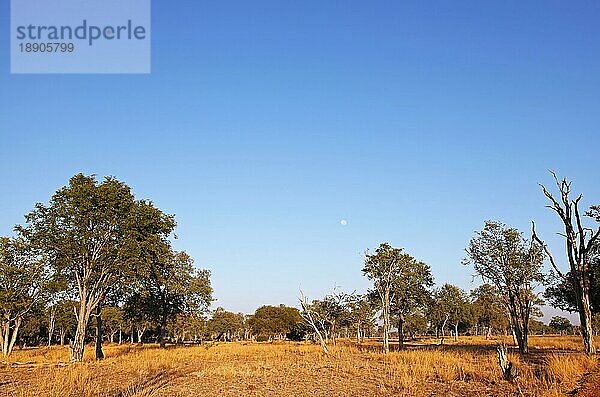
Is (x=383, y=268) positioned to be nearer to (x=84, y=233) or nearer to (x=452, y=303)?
(x=84, y=233)

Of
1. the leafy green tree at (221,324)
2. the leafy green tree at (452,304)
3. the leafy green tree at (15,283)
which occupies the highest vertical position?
the leafy green tree at (15,283)

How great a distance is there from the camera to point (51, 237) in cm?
3150

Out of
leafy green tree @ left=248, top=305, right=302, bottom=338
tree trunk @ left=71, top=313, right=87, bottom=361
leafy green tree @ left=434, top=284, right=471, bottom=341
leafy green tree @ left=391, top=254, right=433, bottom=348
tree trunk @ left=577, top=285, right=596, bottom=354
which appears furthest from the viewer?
leafy green tree @ left=248, top=305, right=302, bottom=338

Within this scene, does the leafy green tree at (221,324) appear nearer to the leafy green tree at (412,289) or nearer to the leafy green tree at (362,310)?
the leafy green tree at (362,310)

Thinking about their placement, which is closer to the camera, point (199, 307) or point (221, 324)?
point (199, 307)

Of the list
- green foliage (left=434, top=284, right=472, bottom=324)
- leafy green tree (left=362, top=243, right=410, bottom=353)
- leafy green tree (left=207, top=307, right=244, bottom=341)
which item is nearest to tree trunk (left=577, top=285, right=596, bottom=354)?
leafy green tree (left=362, top=243, right=410, bottom=353)

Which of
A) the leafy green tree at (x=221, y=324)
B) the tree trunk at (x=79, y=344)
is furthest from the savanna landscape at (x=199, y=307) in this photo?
the leafy green tree at (x=221, y=324)

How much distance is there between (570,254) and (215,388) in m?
21.8

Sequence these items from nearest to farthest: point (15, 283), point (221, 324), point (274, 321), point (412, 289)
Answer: point (15, 283) < point (412, 289) < point (274, 321) < point (221, 324)

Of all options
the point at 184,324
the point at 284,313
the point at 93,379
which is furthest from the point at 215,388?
the point at 284,313

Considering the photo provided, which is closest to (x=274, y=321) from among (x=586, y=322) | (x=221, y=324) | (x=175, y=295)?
(x=221, y=324)

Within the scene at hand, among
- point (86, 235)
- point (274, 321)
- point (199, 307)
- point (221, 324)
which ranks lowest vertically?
point (221, 324)

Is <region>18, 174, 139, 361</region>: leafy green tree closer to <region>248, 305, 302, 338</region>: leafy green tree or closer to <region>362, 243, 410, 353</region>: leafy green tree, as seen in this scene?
<region>362, 243, 410, 353</region>: leafy green tree

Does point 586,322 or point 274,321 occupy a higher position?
point 586,322
